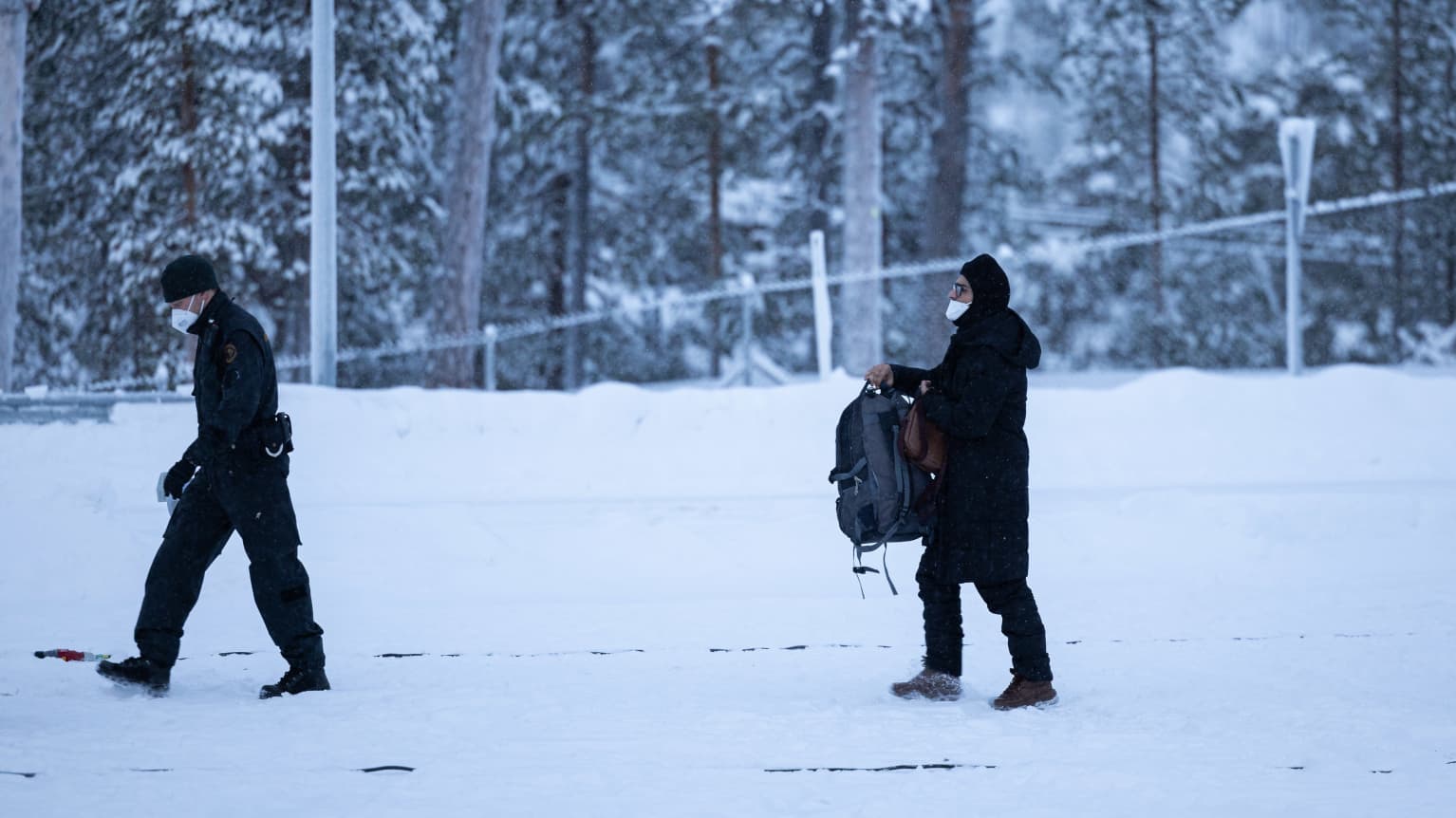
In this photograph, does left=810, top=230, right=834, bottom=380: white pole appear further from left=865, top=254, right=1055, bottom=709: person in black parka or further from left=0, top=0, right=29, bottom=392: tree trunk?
left=865, top=254, right=1055, bottom=709: person in black parka

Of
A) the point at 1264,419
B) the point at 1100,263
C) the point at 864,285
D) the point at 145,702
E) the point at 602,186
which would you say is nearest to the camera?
the point at 145,702

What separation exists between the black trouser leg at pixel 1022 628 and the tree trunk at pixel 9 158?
10.8 metres

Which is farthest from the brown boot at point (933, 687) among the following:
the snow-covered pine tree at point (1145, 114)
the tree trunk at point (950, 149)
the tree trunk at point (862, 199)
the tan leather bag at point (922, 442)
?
the snow-covered pine tree at point (1145, 114)

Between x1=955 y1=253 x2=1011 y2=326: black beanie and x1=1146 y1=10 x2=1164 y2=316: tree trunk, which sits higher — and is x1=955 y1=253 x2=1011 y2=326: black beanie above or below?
below

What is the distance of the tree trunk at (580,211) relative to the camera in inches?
970

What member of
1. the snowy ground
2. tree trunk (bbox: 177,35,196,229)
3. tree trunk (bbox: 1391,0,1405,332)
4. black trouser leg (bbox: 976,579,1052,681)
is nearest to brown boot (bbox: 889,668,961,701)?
the snowy ground

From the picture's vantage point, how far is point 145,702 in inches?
235

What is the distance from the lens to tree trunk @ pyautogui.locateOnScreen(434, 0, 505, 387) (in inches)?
647

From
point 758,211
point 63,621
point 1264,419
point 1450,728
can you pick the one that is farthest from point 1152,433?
point 758,211

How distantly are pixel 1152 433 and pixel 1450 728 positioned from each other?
23.0ft

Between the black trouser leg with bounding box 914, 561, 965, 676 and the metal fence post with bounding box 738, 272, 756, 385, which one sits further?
the metal fence post with bounding box 738, 272, 756, 385

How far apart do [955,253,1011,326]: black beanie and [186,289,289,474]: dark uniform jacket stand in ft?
8.87

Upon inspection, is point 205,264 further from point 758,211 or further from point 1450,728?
point 758,211

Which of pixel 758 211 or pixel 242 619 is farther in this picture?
pixel 758 211
